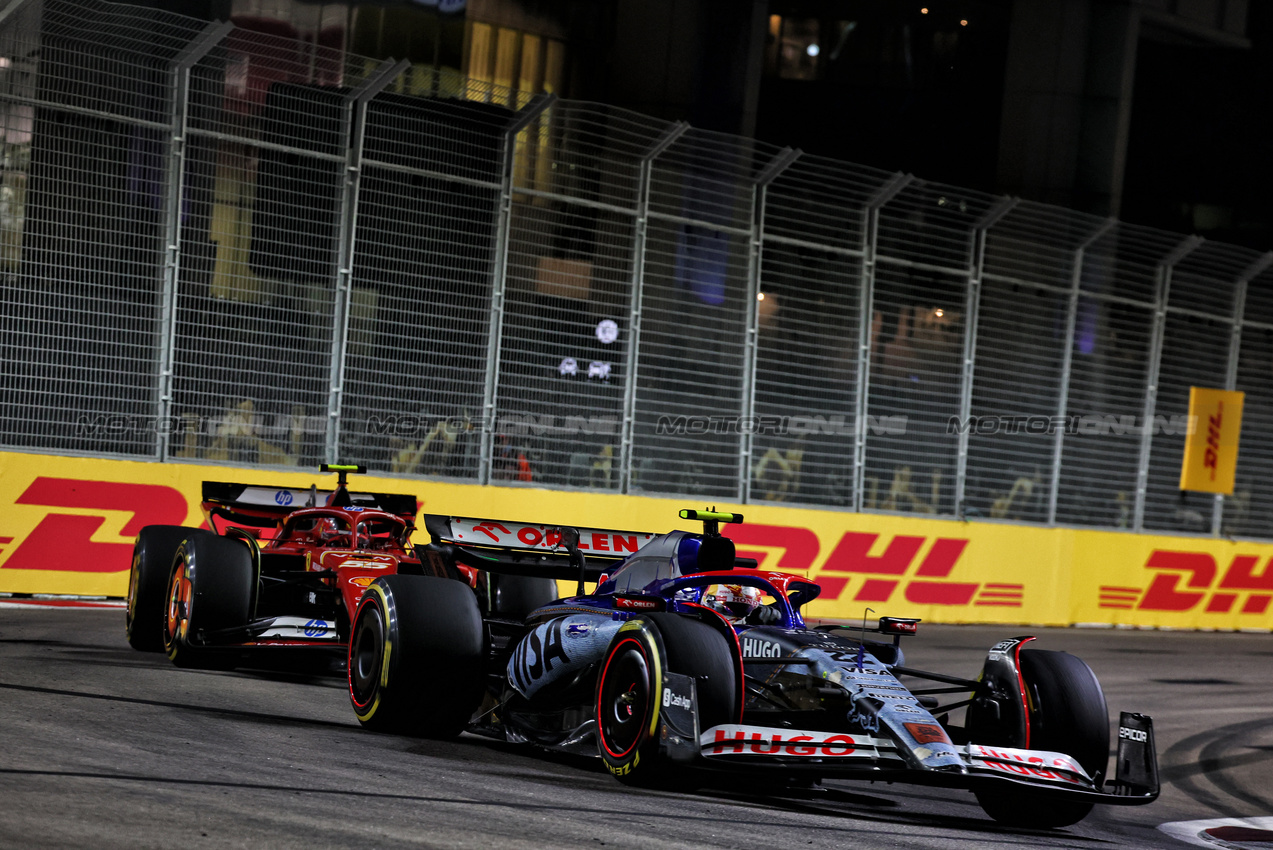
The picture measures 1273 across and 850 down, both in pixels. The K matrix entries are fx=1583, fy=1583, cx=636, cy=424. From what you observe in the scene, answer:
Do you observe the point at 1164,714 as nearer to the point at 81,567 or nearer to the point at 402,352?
the point at 402,352

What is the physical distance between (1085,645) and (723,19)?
11.9 meters

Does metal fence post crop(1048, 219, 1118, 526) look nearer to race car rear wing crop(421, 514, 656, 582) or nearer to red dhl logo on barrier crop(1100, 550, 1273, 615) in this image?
red dhl logo on barrier crop(1100, 550, 1273, 615)

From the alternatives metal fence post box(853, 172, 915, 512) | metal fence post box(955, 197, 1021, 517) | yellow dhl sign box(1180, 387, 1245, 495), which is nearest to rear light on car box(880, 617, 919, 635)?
metal fence post box(853, 172, 915, 512)

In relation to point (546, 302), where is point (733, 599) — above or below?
below

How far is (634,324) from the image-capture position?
1484 cm

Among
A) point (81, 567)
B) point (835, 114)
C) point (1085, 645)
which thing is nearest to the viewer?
point (81, 567)

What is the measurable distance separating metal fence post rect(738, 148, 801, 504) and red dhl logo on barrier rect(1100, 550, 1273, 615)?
4732 millimetres

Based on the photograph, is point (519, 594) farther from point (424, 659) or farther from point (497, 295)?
point (497, 295)

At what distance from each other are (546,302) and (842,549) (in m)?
3.94

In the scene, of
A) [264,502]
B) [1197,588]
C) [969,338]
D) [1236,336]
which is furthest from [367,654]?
[1236,336]

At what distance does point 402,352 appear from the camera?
45.1ft

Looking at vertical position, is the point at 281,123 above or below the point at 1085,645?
above

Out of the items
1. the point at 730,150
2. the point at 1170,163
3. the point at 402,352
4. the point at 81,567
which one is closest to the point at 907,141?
the point at 1170,163

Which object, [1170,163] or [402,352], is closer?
[402,352]
